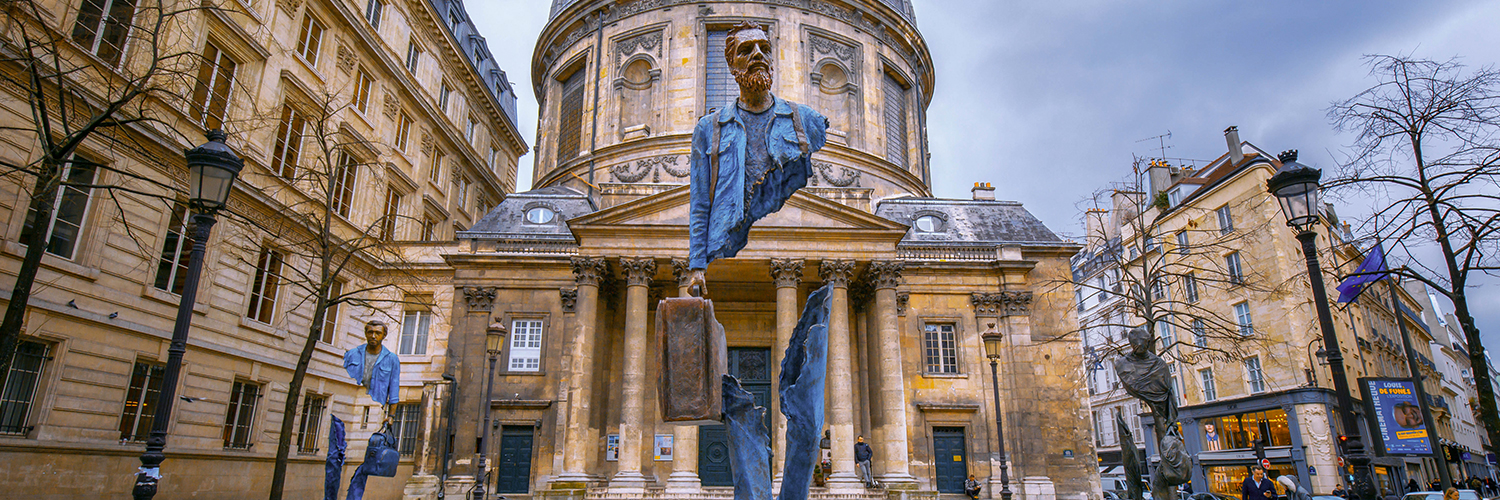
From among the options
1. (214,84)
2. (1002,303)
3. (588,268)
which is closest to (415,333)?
(588,268)

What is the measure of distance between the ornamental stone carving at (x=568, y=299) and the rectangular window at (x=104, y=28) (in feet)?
40.5

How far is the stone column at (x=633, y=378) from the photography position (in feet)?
67.1

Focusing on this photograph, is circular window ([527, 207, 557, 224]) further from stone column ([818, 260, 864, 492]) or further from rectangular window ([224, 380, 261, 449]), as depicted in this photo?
stone column ([818, 260, 864, 492])

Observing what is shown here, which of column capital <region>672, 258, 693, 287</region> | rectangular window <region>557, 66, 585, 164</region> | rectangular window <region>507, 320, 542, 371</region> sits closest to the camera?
column capital <region>672, 258, 693, 287</region>

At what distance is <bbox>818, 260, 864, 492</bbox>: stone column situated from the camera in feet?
67.3

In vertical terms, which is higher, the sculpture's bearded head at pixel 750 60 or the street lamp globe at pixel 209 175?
the street lamp globe at pixel 209 175

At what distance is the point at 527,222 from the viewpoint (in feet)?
90.1

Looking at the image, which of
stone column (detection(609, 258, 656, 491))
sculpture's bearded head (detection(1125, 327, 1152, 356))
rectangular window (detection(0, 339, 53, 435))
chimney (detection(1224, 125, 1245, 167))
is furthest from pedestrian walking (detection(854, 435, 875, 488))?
chimney (detection(1224, 125, 1245, 167))

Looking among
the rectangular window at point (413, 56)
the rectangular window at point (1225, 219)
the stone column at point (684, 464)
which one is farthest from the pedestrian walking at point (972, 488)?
the rectangular window at point (413, 56)

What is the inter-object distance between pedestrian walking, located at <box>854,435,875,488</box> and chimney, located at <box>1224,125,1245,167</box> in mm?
26912

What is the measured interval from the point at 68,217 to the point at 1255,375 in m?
38.5

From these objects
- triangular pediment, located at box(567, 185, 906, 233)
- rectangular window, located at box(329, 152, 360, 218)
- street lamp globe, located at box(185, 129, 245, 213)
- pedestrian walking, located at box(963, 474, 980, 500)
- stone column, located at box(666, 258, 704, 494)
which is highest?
rectangular window, located at box(329, 152, 360, 218)

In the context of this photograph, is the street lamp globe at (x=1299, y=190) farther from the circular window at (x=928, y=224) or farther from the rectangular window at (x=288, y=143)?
the rectangular window at (x=288, y=143)

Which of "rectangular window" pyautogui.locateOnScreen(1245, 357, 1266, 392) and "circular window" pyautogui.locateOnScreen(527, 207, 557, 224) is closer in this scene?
"circular window" pyautogui.locateOnScreen(527, 207, 557, 224)
